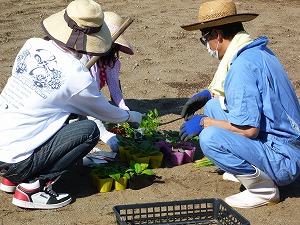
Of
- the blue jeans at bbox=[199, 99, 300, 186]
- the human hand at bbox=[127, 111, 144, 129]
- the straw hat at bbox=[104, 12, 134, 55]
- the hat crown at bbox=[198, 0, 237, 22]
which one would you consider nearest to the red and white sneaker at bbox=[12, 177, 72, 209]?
the human hand at bbox=[127, 111, 144, 129]

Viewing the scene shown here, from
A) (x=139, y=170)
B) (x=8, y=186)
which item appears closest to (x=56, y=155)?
(x=8, y=186)

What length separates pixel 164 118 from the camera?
19.4 feet

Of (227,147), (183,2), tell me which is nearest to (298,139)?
(227,147)

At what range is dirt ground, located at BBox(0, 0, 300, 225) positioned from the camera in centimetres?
435

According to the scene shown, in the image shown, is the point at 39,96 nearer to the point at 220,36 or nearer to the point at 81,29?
the point at 81,29

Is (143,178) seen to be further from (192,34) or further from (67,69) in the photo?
(192,34)

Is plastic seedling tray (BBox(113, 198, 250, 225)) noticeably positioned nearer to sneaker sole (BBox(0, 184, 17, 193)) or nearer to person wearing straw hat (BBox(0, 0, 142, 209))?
person wearing straw hat (BBox(0, 0, 142, 209))

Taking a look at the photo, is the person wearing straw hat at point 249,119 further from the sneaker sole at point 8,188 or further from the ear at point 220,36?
the sneaker sole at point 8,188

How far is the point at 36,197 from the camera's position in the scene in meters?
4.35

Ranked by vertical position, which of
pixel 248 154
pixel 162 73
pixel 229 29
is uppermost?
pixel 229 29

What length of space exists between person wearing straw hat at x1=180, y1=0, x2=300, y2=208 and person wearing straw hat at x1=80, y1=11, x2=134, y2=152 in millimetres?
908

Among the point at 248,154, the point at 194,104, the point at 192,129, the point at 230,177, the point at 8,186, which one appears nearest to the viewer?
the point at 248,154

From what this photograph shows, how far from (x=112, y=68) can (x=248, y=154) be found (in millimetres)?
1682

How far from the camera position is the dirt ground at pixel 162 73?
435 cm
